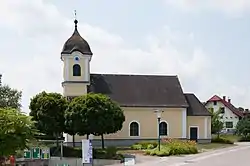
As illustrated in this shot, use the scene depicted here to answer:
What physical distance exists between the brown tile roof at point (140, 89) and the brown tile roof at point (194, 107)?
1645mm

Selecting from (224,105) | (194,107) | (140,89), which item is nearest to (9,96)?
(140,89)

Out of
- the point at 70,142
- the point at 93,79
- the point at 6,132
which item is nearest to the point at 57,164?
the point at 6,132

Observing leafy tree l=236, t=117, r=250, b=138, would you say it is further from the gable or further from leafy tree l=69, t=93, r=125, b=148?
leafy tree l=69, t=93, r=125, b=148

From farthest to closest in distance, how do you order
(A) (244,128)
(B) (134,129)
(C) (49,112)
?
(A) (244,128)
(B) (134,129)
(C) (49,112)

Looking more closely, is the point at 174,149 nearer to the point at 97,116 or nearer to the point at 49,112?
the point at 97,116

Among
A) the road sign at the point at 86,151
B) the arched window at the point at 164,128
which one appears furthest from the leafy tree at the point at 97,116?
the arched window at the point at 164,128

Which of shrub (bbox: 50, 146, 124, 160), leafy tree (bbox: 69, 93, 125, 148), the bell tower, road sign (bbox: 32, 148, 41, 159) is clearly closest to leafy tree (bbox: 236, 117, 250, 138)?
the bell tower

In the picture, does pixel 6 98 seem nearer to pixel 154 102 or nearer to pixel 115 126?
pixel 154 102

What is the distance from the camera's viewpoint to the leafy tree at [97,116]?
4362 centimetres

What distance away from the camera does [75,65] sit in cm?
5816

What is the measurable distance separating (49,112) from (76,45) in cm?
1480

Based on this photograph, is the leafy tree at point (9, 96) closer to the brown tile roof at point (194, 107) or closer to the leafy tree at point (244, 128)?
the brown tile roof at point (194, 107)

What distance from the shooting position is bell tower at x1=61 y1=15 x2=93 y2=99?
57688mm

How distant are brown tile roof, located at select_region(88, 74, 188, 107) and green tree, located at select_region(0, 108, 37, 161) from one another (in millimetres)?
34779
